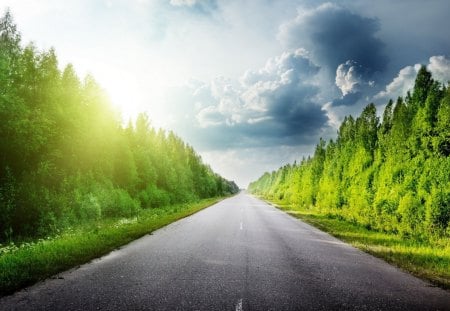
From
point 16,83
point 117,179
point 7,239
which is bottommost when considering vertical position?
point 7,239

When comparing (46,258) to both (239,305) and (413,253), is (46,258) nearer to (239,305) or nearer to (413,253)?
(239,305)

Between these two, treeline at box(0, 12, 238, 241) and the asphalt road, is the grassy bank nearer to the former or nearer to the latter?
the asphalt road

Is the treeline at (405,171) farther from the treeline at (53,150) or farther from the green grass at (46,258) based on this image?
the treeline at (53,150)

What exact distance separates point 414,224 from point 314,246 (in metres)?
8.29

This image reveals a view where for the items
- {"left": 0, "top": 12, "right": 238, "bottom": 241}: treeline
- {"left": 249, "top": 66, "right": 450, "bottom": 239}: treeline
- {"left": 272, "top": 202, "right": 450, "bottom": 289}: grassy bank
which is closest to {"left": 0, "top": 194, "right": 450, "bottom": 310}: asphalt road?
{"left": 272, "top": 202, "right": 450, "bottom": 289}: grassy bank

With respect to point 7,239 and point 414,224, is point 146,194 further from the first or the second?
point 414,224

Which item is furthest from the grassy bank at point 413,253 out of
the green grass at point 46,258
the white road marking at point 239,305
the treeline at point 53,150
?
the treeline at point 53,150

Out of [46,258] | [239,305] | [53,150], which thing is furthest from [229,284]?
[53,150]

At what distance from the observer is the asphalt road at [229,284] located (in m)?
5.67

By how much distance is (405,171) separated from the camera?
20422 mm

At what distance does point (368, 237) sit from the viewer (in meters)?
15.1

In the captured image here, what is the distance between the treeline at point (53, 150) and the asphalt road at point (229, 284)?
9.11m

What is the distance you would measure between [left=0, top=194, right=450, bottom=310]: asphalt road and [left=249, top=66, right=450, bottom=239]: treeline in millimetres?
7557

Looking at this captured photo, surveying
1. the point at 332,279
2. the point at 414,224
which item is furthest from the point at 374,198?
the point at 332,279
